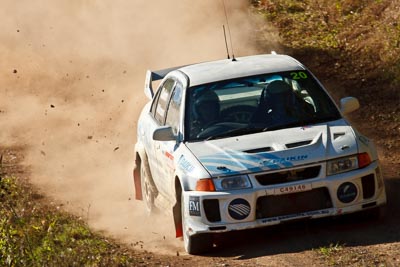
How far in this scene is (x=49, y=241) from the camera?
1019cm

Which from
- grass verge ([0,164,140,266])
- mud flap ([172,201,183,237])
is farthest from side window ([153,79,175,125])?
mud flap ([172,201,183,237])

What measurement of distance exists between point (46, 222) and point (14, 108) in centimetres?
897

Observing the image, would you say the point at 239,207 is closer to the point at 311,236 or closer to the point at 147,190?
the point at 311,236

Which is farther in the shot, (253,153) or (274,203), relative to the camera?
(253,153)

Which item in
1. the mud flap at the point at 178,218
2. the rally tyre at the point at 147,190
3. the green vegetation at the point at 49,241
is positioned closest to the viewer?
the green vegetation at the point at 49,241

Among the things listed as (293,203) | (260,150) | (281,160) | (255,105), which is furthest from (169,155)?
(293,203)

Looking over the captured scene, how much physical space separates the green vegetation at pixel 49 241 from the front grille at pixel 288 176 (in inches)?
52.3

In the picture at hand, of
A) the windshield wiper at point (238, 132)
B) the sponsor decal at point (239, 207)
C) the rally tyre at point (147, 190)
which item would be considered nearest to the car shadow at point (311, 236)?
the sponsor decal at point (239, 207)

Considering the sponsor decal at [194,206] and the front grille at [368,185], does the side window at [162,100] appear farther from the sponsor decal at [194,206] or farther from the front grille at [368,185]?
the front grille at [368,185]

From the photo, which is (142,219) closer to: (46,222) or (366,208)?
(46,222)

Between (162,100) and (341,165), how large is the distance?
109 inches

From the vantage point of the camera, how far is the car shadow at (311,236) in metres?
9.55

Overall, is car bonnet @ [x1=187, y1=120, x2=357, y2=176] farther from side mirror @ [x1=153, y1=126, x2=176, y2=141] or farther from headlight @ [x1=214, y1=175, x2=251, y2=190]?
side mirror @ [x1=153, y1=126, x2=176, y2=141]

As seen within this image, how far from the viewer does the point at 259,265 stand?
9.16 meters
